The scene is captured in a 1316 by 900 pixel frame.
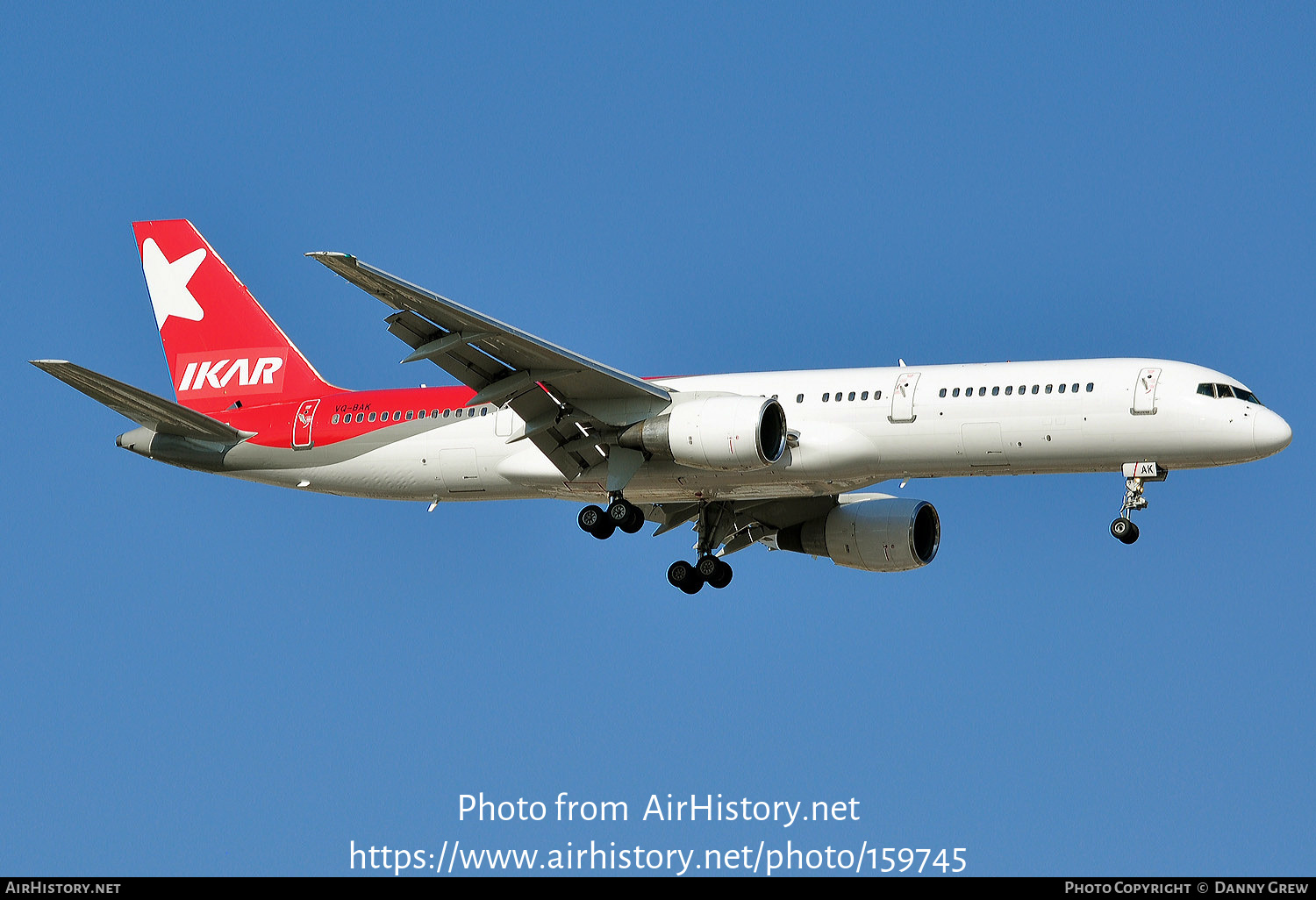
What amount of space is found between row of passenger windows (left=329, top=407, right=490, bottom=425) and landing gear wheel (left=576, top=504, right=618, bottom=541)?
136 inches

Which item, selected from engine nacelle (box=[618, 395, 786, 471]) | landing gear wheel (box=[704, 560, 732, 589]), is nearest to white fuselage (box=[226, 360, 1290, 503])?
engine nacelle (box=[618, 395, 786, 471])

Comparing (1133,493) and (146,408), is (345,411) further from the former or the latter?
(1133,493)

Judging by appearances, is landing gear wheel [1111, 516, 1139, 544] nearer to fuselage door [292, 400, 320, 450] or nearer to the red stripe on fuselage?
the red stripe on fuselage

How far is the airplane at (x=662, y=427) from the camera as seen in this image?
125 feet

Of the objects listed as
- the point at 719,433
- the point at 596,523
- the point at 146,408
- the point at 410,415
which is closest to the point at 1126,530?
the point at 719,433

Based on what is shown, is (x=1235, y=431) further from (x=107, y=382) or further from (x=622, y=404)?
(x=107, y=382)

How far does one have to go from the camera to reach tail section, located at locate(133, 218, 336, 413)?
46.1m

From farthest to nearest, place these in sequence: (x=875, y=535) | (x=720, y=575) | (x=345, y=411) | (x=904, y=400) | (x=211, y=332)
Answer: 1. (x=211, y=332)
2. (x=875, y=535)
3. (x=720, y=575)
4. (x=345, y=411)
5. (x=904, y=400)

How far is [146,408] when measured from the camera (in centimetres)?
4303

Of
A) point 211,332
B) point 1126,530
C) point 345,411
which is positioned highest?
point 211,332

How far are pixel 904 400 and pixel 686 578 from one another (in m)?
8.39
